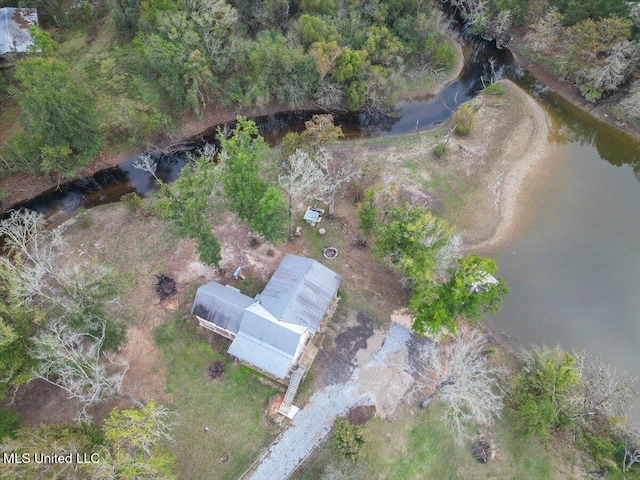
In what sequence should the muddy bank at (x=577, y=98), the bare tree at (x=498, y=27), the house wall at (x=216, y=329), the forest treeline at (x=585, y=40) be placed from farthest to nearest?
the bare tree at (x=498, y=27)
the muddy bank at (x=577, y=98)
the forest treeline at (x=585, y=40)
the house wall at (x=216, y=329)

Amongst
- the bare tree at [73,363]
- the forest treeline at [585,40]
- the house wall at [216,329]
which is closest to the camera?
the bare tree at [73,363]

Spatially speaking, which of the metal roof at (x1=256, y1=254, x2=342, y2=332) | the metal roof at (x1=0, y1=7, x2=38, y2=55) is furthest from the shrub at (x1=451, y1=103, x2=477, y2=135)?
the metal roof at (x1=0, y1=7, x2=38, y2=55)

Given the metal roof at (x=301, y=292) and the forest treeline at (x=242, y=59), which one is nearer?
the metal roof at (x=301, y=292)

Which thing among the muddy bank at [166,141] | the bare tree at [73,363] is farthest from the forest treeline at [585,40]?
the bare tree at [73,363]

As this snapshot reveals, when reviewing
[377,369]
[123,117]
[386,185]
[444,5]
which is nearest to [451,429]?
[377,369]

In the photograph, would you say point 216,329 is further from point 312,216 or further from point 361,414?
point 312,216

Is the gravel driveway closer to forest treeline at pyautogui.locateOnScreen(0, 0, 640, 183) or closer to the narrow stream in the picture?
the narrow stream

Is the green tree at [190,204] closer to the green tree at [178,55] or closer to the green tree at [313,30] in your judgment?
the green tree at [178,55]

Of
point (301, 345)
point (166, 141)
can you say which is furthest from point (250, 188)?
point (166, 141)

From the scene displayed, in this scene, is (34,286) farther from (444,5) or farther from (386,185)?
(444,5)
